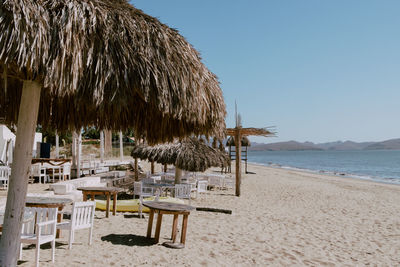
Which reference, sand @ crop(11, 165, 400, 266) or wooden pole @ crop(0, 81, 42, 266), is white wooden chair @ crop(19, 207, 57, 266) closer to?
sand @ crop(11, 165, 400, 266)

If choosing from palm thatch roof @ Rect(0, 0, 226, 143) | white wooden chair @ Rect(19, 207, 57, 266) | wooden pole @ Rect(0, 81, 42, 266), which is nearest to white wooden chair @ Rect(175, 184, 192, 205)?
white wooden chair @ Rect(19, 207, 57, 266)

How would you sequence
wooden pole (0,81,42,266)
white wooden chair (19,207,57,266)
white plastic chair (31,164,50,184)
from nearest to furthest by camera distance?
wooden pole (0,81,42,266), white wooden chair (19,207,57,266), white plastic chair (31,164,50,184)

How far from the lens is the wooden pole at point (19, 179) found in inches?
121

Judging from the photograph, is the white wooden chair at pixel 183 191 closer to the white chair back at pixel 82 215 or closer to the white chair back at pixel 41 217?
the white chair back at pixel 82 215

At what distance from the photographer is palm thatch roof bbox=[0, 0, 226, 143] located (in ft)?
8.14

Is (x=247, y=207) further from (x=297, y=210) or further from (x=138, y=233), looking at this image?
(x=138, y=233)

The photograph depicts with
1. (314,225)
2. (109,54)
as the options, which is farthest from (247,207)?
(109,54)

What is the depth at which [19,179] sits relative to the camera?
3088 millimetres

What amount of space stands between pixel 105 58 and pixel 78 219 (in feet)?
9.51

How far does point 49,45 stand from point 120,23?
2.36ft

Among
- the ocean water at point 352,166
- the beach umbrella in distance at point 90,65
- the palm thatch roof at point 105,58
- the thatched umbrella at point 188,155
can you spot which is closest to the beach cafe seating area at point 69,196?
the thatched umbrella at point 188,155

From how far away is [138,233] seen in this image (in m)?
5.82

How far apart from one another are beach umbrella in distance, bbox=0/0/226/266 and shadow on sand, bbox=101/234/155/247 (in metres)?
2.18

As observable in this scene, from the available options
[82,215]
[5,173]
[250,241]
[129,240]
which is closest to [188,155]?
[250,241]
